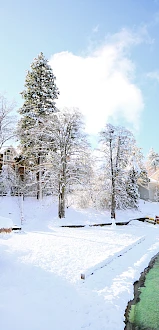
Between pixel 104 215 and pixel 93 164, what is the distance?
17.4 feet

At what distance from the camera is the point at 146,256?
1041 cm

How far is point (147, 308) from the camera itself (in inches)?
228

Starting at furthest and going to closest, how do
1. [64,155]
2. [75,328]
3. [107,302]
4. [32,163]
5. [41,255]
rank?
[32,163]
[64,155]
[41,255]
[107,302]
[75,328]

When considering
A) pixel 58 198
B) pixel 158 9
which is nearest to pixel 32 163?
pixel 58 198

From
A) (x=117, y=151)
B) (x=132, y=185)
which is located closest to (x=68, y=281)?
(x=117, y=151)

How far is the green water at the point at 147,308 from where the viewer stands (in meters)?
5.05

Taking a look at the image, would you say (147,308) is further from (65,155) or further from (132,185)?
(132,185)

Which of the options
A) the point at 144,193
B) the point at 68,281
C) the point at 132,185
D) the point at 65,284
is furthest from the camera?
the point at 144,193

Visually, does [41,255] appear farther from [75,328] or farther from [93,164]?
[93,164]

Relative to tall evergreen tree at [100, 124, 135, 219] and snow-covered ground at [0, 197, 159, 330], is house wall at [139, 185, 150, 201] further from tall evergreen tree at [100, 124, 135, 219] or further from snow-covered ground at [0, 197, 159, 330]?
snow-covered ground at [0, 197, 159, 330]

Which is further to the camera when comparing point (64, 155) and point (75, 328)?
point (64, 155)

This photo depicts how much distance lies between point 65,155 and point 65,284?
14.0 meters

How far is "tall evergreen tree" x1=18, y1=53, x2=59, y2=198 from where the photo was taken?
22.6 meters

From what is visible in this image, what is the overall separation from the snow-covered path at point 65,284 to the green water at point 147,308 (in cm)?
33
